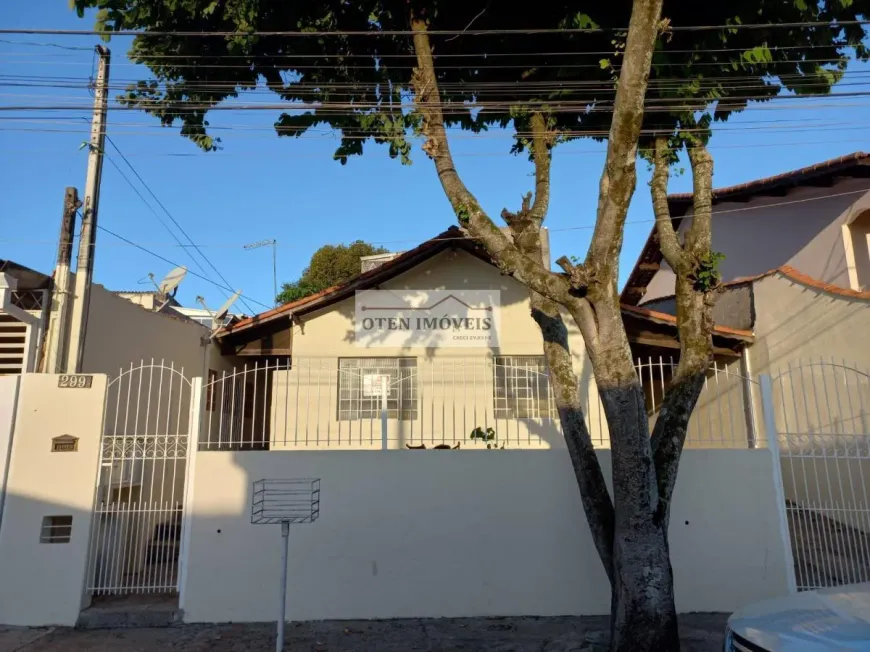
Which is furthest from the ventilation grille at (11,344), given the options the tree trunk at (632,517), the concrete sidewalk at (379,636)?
the tree trunk at (632,517)

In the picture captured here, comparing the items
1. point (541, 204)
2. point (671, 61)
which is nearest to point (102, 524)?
point (541, 204)

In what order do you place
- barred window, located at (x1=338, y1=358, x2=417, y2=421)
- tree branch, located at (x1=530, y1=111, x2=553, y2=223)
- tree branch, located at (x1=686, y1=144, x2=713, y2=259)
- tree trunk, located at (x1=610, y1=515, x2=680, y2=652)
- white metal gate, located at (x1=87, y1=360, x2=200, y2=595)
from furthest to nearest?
barred window, located at (x1=338, y1=358, x2=417, y2=421) → tree branch, located at (x1=530, y1=111, x2=553, y2=223) → white metal gate, located at (x1=87, y1=360, x2=200, y2=595) → tree branch, located at (x1=686, y1=144, x2=713, y2=259) → tree trunk, located at (x1=610, y1=515, x2=680, y2=652)

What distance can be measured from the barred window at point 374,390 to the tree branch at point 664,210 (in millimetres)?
4849

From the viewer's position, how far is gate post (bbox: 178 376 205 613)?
611 centimetres

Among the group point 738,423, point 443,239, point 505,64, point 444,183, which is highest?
point 505,64

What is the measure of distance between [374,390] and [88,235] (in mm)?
4665

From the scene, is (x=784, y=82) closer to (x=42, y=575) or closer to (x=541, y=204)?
(x=541, y=204)

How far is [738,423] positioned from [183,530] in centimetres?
732

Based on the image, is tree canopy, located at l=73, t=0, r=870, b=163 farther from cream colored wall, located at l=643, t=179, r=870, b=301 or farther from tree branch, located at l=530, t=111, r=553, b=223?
cream colored wall, located at l=643, t=179, r=870, b=301

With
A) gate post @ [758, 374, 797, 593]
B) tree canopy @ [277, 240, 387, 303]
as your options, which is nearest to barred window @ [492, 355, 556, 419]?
gate post @ [758, 374, 797, 593]

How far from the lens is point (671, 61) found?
6863 mm

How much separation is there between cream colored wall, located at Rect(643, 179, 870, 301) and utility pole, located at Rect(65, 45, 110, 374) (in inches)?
437

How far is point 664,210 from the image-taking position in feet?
20.2

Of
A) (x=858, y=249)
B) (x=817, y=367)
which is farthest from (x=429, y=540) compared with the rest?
(x=858, y=249)
